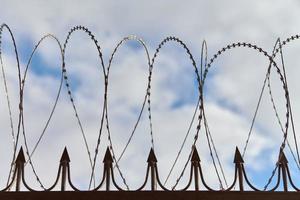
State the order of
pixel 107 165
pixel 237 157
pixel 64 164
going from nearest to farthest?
pixel 107 165 < pixel 64 164 < pixel 237 157

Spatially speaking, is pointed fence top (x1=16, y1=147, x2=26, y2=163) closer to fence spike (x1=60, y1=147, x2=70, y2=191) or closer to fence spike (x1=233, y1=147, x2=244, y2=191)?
fence spike (x1=60, y1=147, x2=70, y2=191)

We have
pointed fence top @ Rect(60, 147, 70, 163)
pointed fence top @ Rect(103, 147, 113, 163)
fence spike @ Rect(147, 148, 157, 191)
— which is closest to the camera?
fence spike @ Rect(147, 148, 157, 191)

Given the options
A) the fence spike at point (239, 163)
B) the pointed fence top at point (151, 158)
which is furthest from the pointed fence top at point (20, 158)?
the fence spike at point (239, 163)

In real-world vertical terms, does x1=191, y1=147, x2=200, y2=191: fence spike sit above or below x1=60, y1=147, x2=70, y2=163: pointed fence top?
below

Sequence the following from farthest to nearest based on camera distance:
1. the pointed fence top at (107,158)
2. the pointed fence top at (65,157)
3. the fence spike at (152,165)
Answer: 1. the pointed fence top at (65,157)
2. the pointed fence top at (107,158)
3. the fence spike at (152,165)

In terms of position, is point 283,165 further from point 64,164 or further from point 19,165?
point 19,165

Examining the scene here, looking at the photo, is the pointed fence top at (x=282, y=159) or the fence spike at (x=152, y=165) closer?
the fence spike at (x=152, y=165)

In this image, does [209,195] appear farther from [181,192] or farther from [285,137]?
[285,137]

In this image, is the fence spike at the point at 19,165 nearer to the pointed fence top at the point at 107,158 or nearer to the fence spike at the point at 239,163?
the pointed fence top at the point at 107,158

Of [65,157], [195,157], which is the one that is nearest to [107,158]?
[65,157]

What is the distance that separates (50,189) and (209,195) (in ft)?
7.79

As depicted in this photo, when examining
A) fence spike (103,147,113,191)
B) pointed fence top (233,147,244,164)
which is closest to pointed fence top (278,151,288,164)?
pointed fence top (233,147,244,164)

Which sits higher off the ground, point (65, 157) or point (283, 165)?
point (65, 157)

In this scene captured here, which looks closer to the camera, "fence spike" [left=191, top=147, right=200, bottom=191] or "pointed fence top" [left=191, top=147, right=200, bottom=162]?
"fence spike" [left=191, top=147, right=200, bottom=191]
